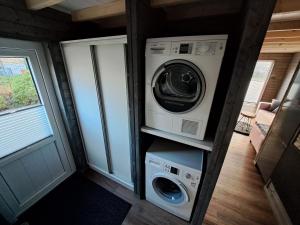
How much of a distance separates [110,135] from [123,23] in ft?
4.78

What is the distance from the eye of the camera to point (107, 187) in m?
2.03

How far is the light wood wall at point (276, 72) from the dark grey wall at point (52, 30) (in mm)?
6107

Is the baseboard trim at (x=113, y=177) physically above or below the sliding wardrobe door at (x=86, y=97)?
below

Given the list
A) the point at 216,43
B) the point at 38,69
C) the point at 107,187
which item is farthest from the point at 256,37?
the point at 107,187

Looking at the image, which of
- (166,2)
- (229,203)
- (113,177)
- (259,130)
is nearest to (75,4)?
(166,2)

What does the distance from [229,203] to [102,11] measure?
2799 mm

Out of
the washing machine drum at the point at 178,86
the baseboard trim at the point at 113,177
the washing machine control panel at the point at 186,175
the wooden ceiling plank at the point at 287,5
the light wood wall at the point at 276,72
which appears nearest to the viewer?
the washing machine drum at the point at 178,86

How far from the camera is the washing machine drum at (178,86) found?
107 cm

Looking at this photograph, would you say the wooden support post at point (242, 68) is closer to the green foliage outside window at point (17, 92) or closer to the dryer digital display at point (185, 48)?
the dryer digital display at point (185, 48)

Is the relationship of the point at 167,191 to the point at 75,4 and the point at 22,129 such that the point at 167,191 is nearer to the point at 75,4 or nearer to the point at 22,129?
the point at 22,129

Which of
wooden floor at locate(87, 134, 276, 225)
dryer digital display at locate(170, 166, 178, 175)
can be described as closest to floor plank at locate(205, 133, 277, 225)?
wooden floor at locate(87, 134, 276, 225)

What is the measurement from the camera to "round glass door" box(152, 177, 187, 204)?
1583 mm

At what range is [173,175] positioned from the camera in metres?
1.39

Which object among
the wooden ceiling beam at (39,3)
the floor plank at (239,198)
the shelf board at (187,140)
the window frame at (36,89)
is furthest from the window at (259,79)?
the window frame at (36,89)
